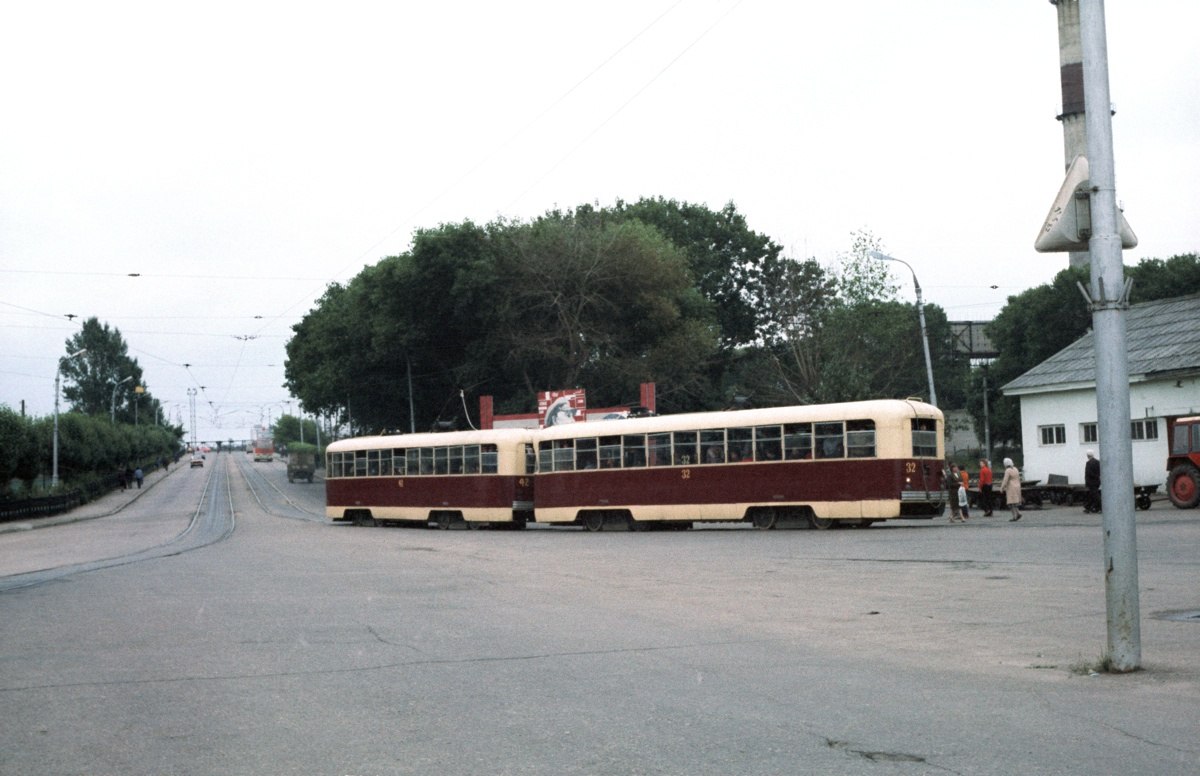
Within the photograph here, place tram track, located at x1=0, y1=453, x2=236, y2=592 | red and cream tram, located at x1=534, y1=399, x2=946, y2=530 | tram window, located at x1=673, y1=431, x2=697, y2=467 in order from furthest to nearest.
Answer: tram window, located at x1=673, y1=431, x2=697, y2=467 → red and cream tram, located at x1=534, y1=399, x2=946, y2=530 → tram track, located at x1=0, y1=453, x2=236, y2=592

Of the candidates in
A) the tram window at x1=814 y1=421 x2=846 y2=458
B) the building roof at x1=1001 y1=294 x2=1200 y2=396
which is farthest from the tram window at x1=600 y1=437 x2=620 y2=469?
the building roof at x1=1001 y1=294 x2=1200 y2=396

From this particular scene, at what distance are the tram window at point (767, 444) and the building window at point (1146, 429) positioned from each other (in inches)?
584

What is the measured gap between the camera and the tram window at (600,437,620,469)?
1290 inches

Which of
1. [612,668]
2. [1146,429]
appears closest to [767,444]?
[1146,429]

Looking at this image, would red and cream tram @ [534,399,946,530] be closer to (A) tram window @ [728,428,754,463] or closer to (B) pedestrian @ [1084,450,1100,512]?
(A) tram window @ [728,428,754,463]

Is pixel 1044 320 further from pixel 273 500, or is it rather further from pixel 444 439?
pixel 444 439

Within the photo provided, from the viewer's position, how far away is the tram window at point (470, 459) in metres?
37.2

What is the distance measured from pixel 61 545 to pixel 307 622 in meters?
23.3

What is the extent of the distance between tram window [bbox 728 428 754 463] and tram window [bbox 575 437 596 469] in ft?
16.2

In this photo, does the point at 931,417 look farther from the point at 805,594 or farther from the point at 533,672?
the point at 533,672

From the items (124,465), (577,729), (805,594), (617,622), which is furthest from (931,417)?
(124,465)

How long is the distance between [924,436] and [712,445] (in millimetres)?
4964

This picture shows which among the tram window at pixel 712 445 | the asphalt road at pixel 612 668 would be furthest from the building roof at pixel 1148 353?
the asphalt road at pixel 612 668

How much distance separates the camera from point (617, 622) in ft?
41.2
